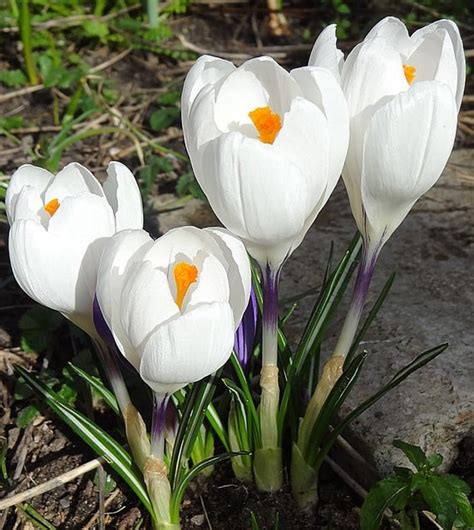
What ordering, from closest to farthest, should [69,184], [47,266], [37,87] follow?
[47,266]
[69,184]
[37,87]

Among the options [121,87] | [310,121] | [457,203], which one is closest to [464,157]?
[457,203]

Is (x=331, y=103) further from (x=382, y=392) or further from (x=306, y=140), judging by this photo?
(x=382, y=392)

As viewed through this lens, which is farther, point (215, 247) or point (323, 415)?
point (323, 415)

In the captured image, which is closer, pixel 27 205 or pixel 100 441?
pixel 27 205

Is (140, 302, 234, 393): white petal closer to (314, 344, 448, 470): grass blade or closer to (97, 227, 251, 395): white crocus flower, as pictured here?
(97, 227, 251, 395): white crocus flower

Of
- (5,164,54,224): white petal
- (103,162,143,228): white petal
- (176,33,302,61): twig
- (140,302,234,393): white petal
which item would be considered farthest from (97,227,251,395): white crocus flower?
(176,33,302,61): twig

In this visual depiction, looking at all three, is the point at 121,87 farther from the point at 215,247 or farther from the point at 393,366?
the point at 215,247

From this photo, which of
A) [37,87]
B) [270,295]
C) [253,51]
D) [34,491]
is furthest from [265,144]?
[253,51]
